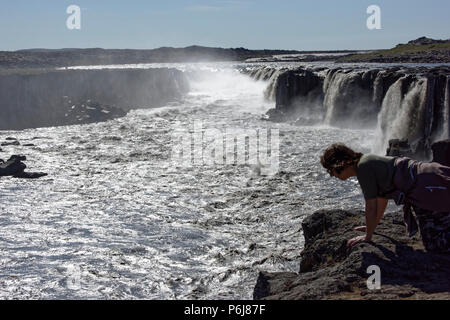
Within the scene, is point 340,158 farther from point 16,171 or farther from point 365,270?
point 16,171

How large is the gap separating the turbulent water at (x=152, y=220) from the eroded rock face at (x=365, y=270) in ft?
7.44

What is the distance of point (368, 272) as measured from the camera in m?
5.89

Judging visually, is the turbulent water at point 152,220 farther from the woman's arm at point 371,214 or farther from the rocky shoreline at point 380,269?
the woman's arm at point 371,214

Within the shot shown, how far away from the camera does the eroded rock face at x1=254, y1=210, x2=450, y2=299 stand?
552 centimetres

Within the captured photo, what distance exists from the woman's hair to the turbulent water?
4155 mm

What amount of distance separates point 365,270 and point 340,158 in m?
1.38

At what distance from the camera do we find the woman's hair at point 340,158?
18.8 ft

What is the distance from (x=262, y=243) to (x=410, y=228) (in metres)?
5.98

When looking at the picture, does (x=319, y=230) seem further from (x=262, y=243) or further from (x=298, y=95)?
(x=298, y=95)

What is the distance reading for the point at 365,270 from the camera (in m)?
5.96

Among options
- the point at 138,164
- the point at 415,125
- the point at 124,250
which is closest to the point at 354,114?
the point at 415,125

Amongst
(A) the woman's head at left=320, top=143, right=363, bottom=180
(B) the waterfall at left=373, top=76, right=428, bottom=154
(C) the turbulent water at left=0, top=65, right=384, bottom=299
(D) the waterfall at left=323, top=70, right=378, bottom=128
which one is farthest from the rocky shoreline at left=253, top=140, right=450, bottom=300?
(D) the waterfall at left=323, top=70, right=378, bottom=128

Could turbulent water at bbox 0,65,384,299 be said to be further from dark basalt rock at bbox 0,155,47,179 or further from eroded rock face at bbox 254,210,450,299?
eroded rock face at bbox 254,210,450,299

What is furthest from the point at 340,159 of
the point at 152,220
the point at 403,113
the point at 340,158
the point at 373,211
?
the point at 403,113
